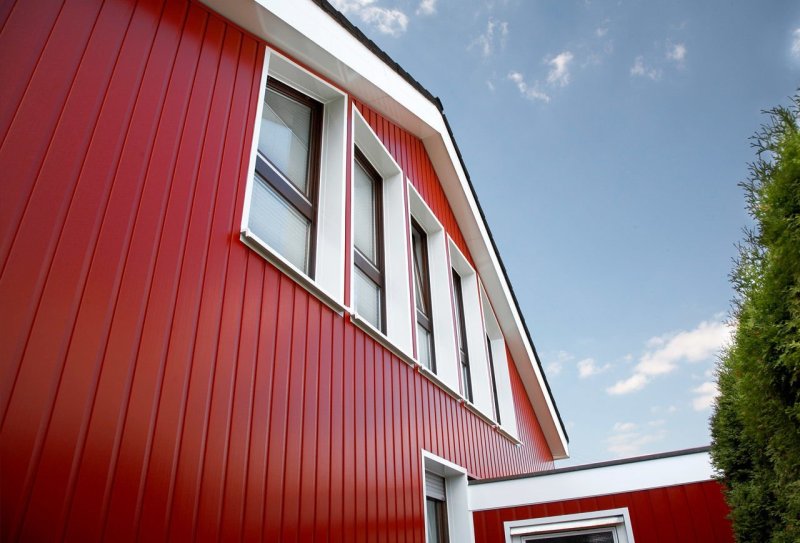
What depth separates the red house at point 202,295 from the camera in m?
1.95

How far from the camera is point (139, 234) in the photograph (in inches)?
96.6

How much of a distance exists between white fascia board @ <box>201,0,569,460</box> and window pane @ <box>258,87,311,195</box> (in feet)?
1.38

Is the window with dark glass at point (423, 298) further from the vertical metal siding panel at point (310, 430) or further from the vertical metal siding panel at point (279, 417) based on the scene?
the vertical metal siding panel at point (279, 417)

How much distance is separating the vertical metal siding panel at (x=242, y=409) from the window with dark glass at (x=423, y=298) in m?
3.13

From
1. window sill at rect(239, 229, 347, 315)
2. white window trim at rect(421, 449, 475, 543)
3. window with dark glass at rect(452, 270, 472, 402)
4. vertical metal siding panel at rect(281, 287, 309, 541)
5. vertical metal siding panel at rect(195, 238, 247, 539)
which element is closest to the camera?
vertical metal siding panel at rect(195, 238, 247, 539)

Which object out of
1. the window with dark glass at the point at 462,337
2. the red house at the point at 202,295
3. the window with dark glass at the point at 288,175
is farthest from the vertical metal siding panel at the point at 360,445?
the window with dark glass at the point at 462,337

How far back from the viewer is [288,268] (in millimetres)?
3438

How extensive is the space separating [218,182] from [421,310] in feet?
12.7

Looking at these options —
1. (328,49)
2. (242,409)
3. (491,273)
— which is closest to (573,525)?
(242,409)

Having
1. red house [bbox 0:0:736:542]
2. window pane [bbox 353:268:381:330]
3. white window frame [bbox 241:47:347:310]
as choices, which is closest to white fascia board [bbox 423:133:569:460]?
red house [bbox 0:0:736:542]

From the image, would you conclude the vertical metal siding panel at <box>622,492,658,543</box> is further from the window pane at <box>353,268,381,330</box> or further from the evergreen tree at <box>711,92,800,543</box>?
the window pane at <box>353,268,381,330</box>

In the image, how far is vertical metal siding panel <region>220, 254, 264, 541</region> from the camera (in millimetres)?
2521

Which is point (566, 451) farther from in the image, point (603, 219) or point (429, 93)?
point (429, 93)

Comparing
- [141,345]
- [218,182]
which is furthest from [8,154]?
[218,182]
